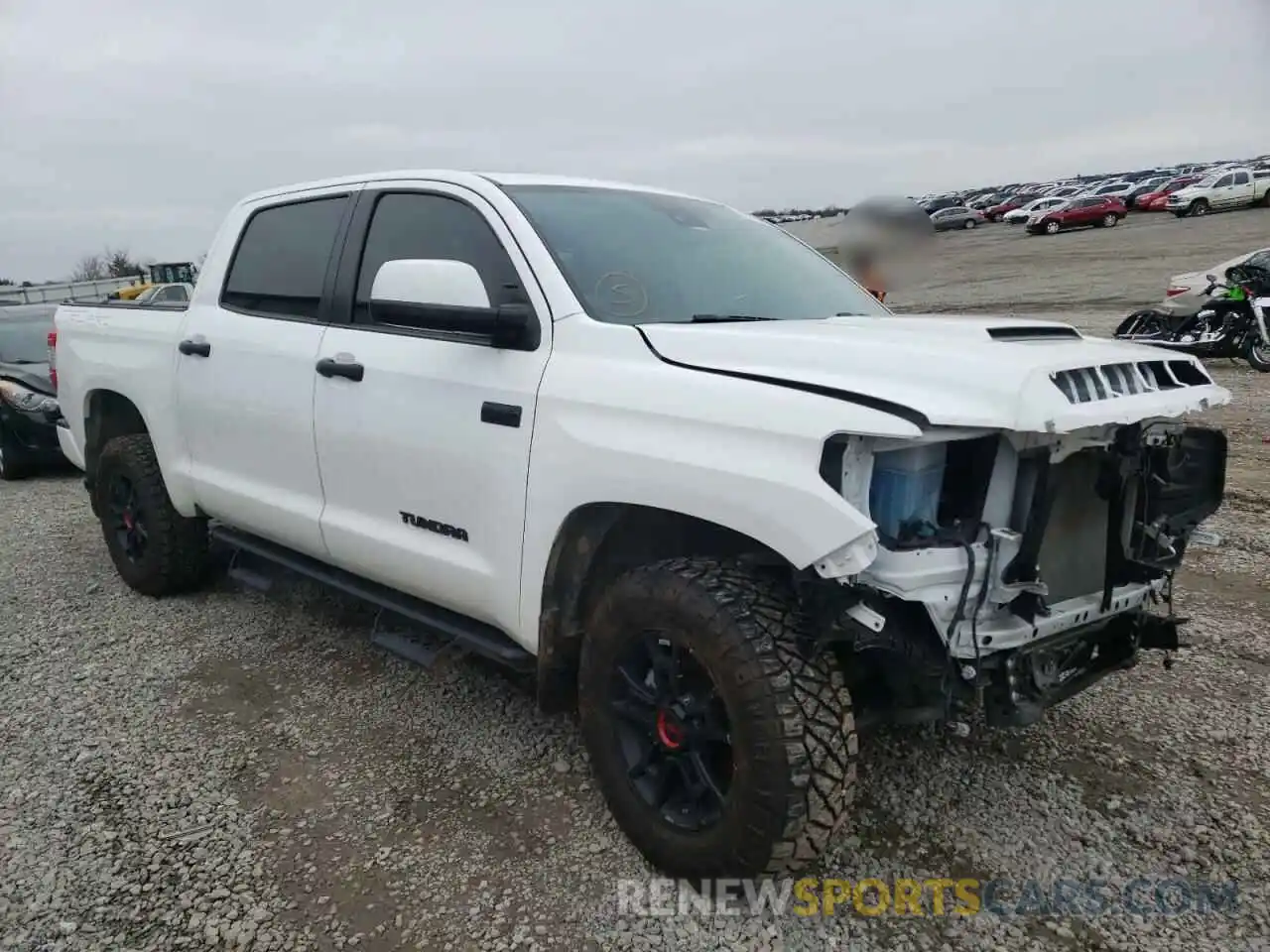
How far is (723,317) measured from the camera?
310 centimetres

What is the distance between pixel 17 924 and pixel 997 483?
2780 mm

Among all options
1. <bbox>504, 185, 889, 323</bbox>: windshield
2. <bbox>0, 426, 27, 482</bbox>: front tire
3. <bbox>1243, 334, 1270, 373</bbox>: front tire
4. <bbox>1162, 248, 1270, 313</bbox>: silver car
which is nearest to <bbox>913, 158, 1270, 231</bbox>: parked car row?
<bbox>1162, 248, 1270, 313</bbox>: silver car

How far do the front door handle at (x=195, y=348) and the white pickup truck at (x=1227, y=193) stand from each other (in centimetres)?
4365

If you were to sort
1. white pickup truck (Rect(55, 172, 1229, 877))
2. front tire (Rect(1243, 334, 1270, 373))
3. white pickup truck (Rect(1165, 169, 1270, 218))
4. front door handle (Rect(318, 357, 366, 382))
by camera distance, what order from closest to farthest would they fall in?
Answer: white pickup truck (Rect(55, 172, 1229, 877)) → front door handle (Rect(318, 357, 366, 382)) → front tire (Rect(1243, 334, 1270, 373)) → white pickup truck (Rect(1165, 169, 1270, 218))

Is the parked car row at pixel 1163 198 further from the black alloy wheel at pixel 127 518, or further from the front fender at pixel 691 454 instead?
the front fender at pixel 691 454

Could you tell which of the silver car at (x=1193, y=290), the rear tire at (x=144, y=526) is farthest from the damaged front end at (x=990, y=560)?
the silver car at (x=1193, y=290)

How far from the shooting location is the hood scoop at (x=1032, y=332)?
269cm

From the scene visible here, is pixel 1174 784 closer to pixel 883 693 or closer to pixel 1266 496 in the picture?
pixel 883 693

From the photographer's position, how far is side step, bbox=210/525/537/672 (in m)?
3.15

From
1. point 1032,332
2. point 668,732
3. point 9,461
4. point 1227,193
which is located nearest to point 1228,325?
point 1032,332

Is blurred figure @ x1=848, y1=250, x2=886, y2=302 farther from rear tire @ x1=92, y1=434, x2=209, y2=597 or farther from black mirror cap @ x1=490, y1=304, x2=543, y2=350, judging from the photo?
rear tire @ x1=92, y1=434, x2=209, y2=597

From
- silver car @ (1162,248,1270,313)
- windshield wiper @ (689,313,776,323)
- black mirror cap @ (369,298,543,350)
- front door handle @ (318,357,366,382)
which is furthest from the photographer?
silver car @ (1162,248,1270,313)

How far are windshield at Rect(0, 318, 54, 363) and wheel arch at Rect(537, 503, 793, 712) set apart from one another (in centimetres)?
853

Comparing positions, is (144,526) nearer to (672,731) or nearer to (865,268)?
(672,731)
